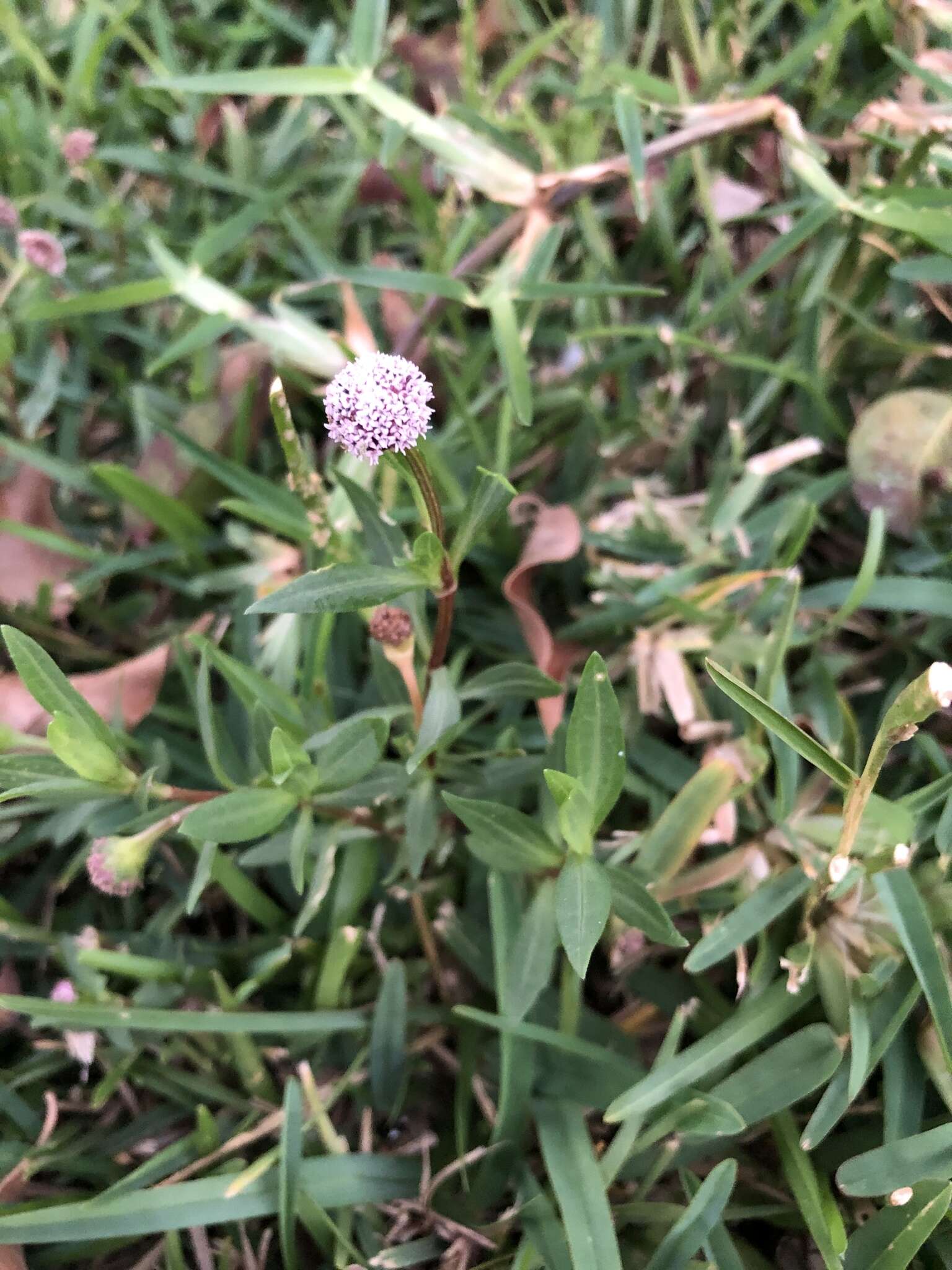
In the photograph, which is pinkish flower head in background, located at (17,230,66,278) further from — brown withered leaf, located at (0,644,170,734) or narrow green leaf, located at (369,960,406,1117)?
narrow green leaf, located at (369,960,406,1117)

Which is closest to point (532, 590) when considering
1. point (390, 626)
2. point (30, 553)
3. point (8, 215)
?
point (390, 626)

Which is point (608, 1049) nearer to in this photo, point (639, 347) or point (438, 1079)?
point (438, 1079)

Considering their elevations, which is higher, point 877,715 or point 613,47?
point 613,47

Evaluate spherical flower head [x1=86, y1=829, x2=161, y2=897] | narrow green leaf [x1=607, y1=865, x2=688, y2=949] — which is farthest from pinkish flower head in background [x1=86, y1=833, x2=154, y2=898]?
narrow green leaf [x1=607, y1=865, x2=688, y2=949]

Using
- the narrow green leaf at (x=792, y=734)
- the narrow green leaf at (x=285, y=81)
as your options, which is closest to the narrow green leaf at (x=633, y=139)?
the narrow green leaf at (x=285, y=81)

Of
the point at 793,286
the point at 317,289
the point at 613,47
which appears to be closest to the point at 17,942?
the point at 317,289

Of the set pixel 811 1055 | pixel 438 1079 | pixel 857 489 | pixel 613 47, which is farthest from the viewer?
pixel 613 47

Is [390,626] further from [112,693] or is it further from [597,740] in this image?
[112,693]
